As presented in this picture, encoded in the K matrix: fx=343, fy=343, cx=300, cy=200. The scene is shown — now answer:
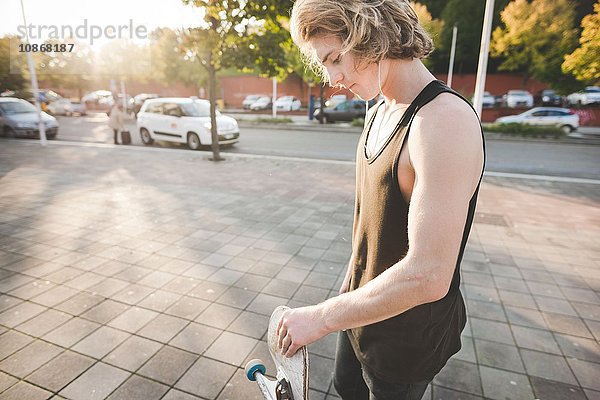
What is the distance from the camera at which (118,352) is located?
8.91ft

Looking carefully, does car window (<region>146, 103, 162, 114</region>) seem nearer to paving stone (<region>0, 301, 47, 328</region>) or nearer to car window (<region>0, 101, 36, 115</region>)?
car window (<region>0, 101, 36, 115</region>)

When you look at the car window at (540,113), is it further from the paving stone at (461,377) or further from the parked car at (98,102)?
the parked car at (98,102)

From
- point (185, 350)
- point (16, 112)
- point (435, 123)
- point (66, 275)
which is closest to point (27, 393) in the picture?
point (185, 350)

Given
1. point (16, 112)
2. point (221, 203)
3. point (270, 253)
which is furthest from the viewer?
point (16, 112)

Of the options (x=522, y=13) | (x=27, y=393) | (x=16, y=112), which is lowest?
(x=27, y=393)

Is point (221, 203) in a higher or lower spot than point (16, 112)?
lower

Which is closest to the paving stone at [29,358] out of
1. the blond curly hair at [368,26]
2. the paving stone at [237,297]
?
the paving stone at [237,297]

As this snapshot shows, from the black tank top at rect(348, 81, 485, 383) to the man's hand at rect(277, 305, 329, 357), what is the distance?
30 centimetres

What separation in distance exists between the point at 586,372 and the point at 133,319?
3718 millimetres

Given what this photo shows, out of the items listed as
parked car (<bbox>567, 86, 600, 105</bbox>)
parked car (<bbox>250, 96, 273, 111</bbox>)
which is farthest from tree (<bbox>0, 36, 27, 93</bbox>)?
parked car (<bbox>567, 86, 600, 105</bbox>)

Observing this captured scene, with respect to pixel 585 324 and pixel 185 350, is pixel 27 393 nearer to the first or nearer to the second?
pixel 185 350

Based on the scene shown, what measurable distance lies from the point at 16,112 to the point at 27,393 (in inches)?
696

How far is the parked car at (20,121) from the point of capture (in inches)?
580

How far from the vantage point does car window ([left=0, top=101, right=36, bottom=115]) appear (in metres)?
15.3
